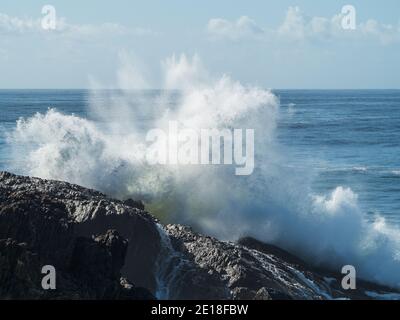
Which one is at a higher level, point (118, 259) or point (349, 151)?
point (349, 151)

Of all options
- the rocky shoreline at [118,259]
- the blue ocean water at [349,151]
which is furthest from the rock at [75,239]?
the blue ocean water at [349,151]

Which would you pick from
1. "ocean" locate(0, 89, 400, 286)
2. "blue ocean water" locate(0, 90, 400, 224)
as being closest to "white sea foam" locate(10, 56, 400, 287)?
"ocean" locate(0, 89, 400, 286)

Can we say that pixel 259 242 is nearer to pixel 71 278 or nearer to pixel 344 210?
pixel 344 210

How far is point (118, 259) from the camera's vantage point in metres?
16.7

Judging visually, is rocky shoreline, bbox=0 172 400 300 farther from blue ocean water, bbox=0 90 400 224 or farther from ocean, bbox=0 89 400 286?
blue ocean water, bbox=0 90 400 224

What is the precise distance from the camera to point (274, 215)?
84.3ft

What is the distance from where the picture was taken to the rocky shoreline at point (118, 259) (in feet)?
52.0

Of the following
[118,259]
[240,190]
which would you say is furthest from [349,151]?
[118,259]

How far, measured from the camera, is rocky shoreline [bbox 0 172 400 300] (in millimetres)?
15836

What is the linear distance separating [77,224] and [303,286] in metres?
5.65

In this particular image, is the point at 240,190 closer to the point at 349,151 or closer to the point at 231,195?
the point at 231,195

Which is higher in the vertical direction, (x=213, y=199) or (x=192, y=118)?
(x=192, y=118)

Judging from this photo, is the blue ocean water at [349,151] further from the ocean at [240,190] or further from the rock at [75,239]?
the rock at [75,239]

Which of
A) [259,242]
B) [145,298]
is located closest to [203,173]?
[259,242]
